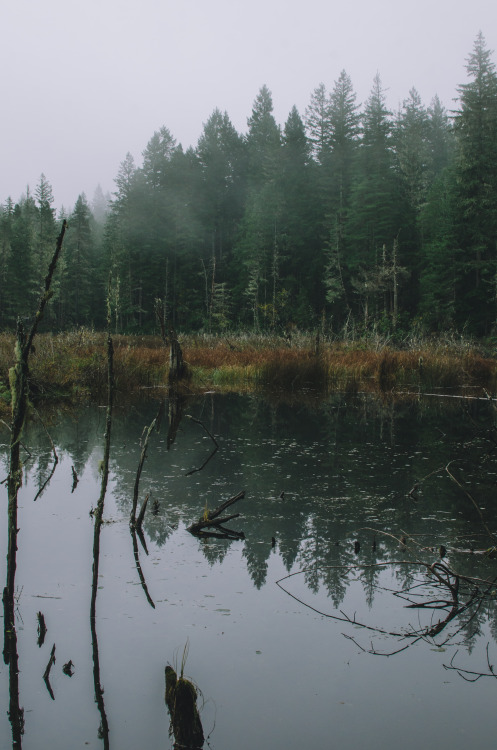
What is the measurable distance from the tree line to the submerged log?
92.9 ft

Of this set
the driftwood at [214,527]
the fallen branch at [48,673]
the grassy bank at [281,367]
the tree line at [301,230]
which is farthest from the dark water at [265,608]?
the tree line at [301,230]

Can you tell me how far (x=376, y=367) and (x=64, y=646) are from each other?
41.5ft

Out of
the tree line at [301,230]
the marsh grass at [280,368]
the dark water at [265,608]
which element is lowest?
the dark water at [265,608]

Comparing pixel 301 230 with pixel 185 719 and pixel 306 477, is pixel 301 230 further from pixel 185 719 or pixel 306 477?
pixel 185 719

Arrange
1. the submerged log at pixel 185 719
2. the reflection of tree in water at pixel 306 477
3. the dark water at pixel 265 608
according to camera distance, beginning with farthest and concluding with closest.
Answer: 1. the reflection of tree in water at pixel 306 477
2. the dark water at pixel 265 608
3. the submerged log at pixel 185 719

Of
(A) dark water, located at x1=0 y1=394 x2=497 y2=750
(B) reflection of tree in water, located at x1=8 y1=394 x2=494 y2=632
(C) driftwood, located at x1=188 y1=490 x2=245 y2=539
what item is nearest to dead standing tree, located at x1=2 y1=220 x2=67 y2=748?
(A) dark water, located at x1=0 y1=394 x2=497 y2=750

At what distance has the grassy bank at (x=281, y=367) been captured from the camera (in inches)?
465

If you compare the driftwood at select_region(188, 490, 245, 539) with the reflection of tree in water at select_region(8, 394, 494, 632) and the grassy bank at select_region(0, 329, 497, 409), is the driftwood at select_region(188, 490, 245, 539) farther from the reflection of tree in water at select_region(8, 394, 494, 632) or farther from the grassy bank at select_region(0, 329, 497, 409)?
the grassy bank at select_region(0, 329, 497, 409)

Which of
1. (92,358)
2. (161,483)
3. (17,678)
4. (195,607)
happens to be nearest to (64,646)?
(17,678)

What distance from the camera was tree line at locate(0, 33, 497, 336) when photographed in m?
31.5

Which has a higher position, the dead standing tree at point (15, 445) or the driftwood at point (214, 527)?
the dead standing tree at point (15, 445)

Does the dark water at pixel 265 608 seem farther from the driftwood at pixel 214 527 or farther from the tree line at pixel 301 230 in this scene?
the tree line at pixel 301 230

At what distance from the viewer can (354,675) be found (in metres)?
2.26

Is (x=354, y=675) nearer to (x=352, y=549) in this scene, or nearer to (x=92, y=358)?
(x=352, y=549)
